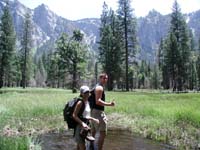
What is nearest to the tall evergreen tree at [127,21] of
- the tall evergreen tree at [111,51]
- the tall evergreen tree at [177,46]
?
the tall evergreen tree at [111,51]

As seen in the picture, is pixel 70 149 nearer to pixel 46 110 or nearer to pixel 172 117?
pixel 172 117

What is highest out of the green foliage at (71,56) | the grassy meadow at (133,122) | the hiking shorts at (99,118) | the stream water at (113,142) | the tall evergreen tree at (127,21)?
the tall evergreen tree at (127,21)

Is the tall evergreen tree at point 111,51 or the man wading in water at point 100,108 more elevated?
the tall evergreen tree at point 111,51

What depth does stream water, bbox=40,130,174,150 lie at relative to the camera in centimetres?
1427

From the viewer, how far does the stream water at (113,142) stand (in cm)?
1427

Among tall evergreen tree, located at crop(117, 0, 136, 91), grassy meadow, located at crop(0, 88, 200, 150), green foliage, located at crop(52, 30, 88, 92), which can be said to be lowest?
grassy meadow, located at crop(0, 88, 200, 150)

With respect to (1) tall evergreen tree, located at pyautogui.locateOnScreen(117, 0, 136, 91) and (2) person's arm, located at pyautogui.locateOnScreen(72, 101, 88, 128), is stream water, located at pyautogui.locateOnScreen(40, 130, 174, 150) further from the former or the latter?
(1) tall evergreen tree, located at pyautogui.locateOnScreen(117, 0, 136, 91)

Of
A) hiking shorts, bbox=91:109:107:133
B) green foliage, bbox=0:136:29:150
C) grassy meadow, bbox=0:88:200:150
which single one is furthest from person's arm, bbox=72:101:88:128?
grassy meadow, bbox=0:88:200:150

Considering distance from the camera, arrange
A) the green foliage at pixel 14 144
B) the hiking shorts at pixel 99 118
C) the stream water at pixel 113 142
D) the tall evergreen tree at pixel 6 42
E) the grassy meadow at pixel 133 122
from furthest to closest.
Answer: the tall evergreen tree at pixel 6 42 → the grassy meadow at pixel 133 122 → the stream water at pixel 113 142 → the hiking shorts at pixel 99 118 → the green foliage at pixel 14 144

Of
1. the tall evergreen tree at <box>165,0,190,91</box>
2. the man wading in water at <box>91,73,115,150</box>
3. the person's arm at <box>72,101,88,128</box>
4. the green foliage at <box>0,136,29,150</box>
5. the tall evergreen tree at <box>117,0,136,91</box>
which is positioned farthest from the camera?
the tall evergreen tree at <box>165,0,190,91</box>

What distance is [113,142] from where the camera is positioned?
15.4m

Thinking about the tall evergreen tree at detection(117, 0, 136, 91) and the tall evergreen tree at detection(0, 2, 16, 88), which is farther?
the tall evergreen tree at detection(0, 2, 16, 88)

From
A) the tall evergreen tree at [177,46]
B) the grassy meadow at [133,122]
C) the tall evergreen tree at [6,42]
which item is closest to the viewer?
the grassy meadow at [133,122]

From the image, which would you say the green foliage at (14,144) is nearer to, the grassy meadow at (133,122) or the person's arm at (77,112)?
the person's arm at (77,112)
